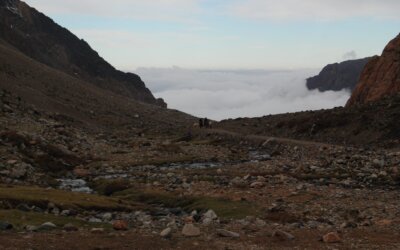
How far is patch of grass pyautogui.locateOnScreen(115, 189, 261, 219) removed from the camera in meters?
28.6

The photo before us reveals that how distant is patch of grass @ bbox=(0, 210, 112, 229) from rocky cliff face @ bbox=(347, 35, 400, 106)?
78.2 metres

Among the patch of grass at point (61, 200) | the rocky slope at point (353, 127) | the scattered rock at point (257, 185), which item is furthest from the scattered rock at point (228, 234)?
the rocky slope at point (353, 127)

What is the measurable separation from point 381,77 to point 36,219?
87420 millimetres

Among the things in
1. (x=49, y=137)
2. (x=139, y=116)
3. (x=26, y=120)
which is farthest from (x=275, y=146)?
(x=139, y=116)

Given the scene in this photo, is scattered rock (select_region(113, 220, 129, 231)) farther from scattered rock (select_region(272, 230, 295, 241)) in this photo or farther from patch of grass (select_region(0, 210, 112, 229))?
scattered rock (select_region(272, 230, 295, 241))

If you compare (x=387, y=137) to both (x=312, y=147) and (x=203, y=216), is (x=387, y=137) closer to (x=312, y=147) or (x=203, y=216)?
(x=312, y=147)

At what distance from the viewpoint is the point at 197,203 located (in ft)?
105

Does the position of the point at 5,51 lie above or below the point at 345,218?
above

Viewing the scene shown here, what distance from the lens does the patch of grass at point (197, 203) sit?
28.6 m

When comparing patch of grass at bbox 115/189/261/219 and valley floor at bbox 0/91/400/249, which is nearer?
valley floor at bbox 0/91/400/249

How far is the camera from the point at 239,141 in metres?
75.3

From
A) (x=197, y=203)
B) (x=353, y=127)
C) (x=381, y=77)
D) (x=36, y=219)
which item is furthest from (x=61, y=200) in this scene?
(x=381, y=77)

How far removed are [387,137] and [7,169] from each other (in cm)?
4130

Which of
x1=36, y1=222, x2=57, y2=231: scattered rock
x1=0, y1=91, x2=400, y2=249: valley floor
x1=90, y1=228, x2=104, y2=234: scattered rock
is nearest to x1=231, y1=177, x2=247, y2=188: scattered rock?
x1=0, y1=91, x2=400, y2=249: valley floor
